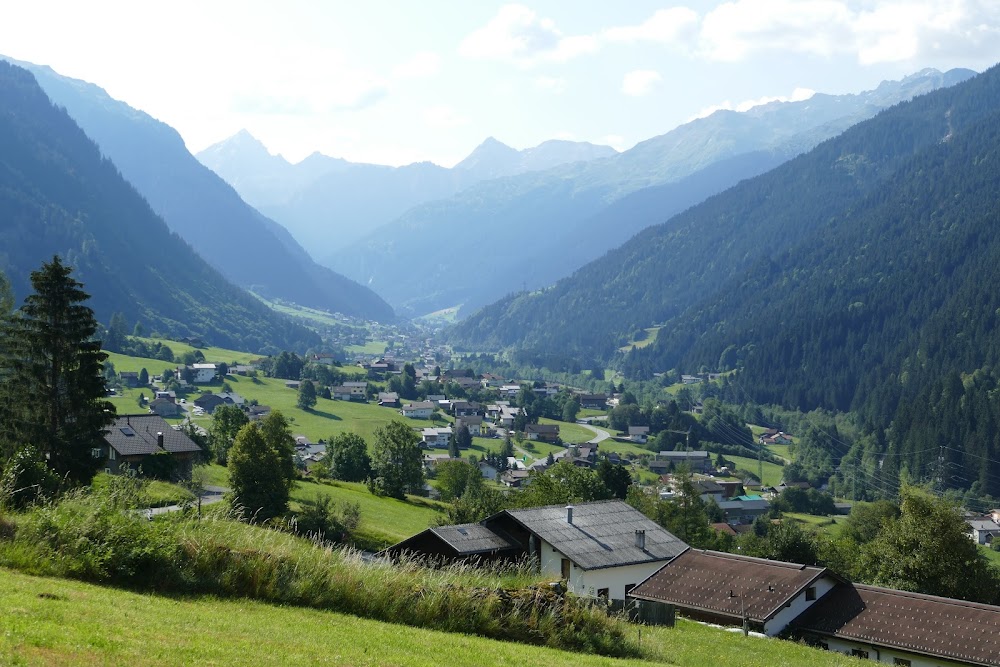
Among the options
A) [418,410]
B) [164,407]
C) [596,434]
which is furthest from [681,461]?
[164,407]

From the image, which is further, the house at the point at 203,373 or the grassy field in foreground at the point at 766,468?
the house at the point at 203,373

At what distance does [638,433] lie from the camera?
15675cm

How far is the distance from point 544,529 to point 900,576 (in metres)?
18.5

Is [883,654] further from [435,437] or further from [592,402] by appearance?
[592,402]

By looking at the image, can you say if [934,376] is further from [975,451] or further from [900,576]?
[900,576]

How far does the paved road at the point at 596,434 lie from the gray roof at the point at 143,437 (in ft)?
276

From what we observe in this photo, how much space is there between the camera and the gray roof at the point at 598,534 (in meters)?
38.6

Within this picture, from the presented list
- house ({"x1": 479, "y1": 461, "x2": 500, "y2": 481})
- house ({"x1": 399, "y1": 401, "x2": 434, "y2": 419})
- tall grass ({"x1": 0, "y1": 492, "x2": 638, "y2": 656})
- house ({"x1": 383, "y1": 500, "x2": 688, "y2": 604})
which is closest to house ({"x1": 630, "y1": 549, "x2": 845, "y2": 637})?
house ({"x1": 383, "y1": 500, "x2": 688, "y2": 604})

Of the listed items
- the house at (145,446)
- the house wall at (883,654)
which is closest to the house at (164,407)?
the house at (145,446)

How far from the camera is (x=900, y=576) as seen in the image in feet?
151

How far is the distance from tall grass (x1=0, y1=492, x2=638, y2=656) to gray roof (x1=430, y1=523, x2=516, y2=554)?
2130 centimetres

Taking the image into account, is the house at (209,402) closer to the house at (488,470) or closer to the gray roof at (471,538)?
the house at (488,470)

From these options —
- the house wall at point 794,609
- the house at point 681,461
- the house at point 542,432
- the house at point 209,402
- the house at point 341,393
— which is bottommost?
the house at point 681,461

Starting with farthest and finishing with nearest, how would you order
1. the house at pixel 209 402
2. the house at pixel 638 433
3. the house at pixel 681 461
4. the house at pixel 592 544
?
the house at pixel 638 433 < the house at pixel 209 402 < the house at pixel 681 461 < the house at pixel 592 544
